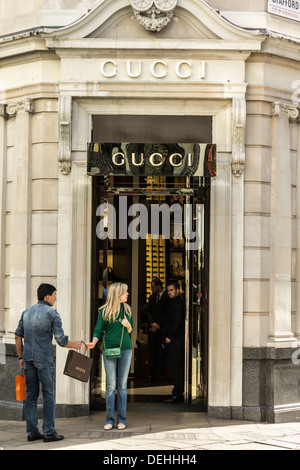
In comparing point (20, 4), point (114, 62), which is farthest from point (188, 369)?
point (20, 4)

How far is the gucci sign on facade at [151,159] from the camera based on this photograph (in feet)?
36.9

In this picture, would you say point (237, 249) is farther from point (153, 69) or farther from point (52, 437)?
point (52, 437)

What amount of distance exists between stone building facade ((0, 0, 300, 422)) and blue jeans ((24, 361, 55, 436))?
1.66 m

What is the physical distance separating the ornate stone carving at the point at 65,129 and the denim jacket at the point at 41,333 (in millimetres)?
2578

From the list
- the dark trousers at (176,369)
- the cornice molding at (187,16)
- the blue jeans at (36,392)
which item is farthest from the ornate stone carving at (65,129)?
the dark trousers at (176,369)

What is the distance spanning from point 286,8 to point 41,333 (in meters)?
6.00

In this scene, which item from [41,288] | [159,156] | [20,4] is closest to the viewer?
[41,288]

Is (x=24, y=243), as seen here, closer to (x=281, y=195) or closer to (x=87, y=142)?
(x=87, y=142)

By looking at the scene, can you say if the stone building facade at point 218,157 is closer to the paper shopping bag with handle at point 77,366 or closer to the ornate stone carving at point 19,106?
the ornate stone carving at point 19,106

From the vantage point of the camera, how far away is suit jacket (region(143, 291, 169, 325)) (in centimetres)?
1429

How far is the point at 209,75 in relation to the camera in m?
11.7

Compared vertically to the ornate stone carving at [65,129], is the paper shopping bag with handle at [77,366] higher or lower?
lower

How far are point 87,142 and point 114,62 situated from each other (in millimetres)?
1193

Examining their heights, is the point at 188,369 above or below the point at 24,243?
below
